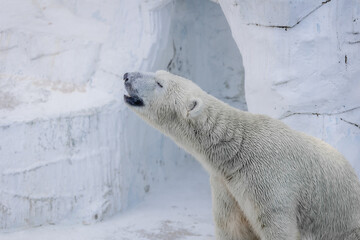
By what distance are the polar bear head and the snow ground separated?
1.67m

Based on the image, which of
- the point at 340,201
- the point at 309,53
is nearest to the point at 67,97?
the point at 309,53

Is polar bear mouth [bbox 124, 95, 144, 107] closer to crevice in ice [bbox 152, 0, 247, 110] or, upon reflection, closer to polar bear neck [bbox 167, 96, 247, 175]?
polar bear neck [bbox 167, 96, 247, 175]

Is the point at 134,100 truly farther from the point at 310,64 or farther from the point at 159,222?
the point at 159,222

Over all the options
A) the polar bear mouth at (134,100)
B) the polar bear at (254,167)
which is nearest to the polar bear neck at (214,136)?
the polar bear at (254,167)

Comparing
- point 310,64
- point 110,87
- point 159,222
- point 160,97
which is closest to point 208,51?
point 110,87

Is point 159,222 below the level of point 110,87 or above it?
below

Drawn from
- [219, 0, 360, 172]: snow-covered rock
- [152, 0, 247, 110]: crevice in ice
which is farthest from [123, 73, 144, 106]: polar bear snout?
[152, 0, 247, 110]: crevice in ice

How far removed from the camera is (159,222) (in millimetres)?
4871

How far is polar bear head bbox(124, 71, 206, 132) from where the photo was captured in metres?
3.11

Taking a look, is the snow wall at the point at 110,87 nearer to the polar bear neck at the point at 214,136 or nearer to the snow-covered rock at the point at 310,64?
the snow-covered rock at the point at 310,64

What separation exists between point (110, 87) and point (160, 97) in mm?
1974

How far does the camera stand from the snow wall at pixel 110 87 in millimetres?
4465

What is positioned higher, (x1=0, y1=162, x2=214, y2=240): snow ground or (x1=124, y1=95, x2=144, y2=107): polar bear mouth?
(x1=124, y1=95, x2=144, y2=107): polar bear mouth

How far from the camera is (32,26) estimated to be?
527 cm
